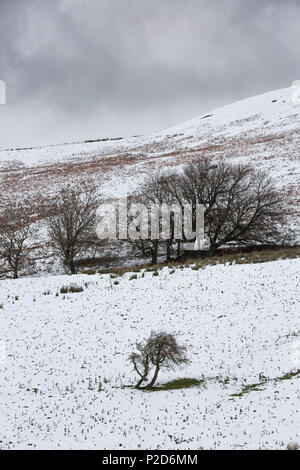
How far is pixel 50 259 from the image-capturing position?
33.2 m

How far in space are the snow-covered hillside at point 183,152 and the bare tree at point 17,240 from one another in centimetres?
826

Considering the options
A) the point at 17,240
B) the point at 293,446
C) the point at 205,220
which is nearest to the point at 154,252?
the point at 205,220

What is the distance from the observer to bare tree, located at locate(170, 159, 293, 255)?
97.7 ft

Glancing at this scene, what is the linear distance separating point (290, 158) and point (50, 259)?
3432cm

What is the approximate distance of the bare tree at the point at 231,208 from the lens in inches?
1172

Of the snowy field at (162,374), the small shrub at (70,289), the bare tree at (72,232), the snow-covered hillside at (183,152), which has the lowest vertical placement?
the snowy field at (162,374)

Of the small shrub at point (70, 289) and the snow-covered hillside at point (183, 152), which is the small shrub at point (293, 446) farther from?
the snow-covered hillside at point (183, 152)

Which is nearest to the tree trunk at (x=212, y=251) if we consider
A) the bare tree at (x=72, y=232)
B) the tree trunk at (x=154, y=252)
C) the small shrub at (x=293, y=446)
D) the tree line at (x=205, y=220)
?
the tree line at (x=205, y=220)

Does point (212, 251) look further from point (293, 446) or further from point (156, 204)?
point (293, 446)

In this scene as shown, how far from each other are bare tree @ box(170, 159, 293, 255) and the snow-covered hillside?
5873mm

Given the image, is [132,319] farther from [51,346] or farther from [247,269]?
[247,269]

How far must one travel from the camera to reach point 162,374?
39.7 feet

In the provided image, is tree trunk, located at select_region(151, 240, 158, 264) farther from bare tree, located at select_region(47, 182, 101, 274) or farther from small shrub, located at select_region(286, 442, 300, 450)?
small shrub, located at select_region(286, 442, 300, 450)

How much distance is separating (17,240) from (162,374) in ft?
75.0
